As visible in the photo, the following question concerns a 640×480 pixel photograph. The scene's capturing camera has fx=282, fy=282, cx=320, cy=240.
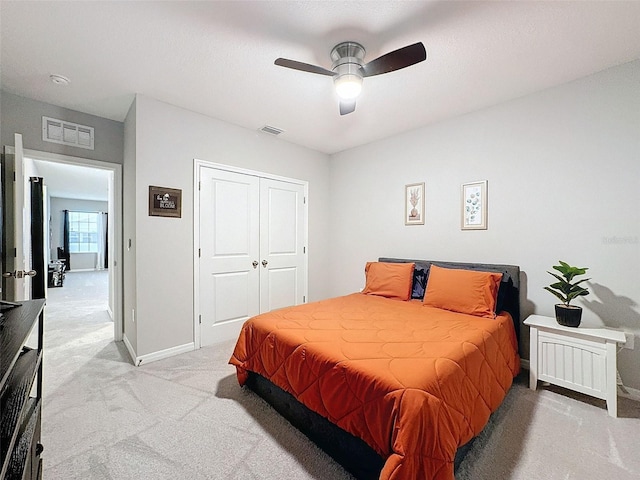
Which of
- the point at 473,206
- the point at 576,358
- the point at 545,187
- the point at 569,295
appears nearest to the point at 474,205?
the point at 473,206

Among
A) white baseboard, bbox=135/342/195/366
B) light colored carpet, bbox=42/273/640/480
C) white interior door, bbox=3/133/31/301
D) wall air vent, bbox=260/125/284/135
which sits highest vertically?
wall air vent, bbox=260/125/284/135

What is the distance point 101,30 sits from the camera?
1.87 metres

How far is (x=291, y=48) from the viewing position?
6.67 feet

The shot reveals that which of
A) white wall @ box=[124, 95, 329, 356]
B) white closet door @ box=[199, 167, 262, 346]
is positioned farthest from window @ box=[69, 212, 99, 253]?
white closet door @ box=[199, 167, 262, 346]

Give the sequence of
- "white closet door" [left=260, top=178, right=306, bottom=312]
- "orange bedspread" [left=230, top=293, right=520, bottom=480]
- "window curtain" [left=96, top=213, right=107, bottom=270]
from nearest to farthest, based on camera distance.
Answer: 1. "orange bedspread" [left=230, top=293, right=520, bottom=480]
2. "white closet door" [left=260, top=178, right=306, bottom=312]
3. "window curtain" [left=96, top=213, right=107, bottom=270]

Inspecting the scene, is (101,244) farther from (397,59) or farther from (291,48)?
(397,59)

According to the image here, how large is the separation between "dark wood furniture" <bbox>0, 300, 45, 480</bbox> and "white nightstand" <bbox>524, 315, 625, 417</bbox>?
120 inches

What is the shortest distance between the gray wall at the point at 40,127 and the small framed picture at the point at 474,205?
3.98 m

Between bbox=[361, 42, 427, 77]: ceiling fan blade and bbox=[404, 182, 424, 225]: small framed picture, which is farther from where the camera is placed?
bbox=[404, 182, 424, 225]: small framed picture

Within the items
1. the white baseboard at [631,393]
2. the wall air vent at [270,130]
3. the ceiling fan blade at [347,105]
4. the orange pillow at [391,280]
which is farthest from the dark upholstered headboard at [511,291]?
the wall air vent at [270,130]

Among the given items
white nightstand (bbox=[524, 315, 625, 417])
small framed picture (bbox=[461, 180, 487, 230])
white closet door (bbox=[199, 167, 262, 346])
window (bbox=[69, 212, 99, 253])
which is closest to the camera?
white nightstand (bbox=[524, 315, 625, 417])

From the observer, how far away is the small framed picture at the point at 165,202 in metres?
2.80

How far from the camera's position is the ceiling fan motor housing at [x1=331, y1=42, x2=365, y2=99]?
77.5 inches

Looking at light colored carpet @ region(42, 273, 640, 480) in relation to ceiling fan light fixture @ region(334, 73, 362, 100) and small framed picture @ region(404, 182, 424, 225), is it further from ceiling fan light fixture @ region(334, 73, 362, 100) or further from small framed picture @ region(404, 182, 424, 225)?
ceiling fan light fixture @ region(334, 73, 362, 100)
